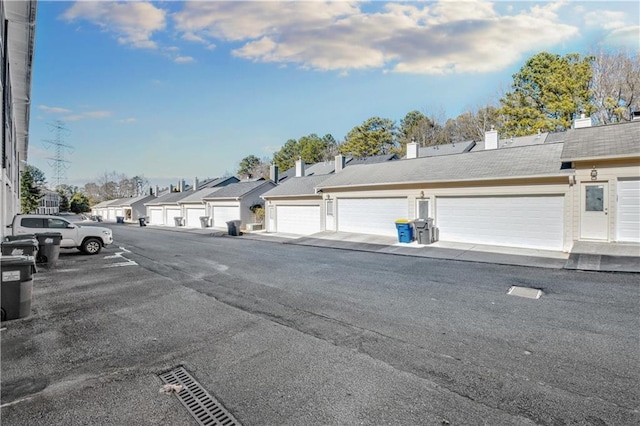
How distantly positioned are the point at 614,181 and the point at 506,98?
74.8ft

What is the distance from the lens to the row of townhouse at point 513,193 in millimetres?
10289

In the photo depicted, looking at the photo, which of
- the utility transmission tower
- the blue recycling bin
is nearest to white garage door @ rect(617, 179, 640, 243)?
the blue recycling bin

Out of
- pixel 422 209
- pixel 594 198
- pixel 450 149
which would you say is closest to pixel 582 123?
pixel 594 198

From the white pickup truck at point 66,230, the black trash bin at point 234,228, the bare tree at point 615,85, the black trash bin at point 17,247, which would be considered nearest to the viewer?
the black trash bin at point 17,247

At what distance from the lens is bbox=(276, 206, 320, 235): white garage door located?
67.6ft

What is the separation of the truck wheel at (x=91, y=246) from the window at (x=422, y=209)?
1352 cm

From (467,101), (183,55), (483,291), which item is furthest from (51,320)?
(467,101)

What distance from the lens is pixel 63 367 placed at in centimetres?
365

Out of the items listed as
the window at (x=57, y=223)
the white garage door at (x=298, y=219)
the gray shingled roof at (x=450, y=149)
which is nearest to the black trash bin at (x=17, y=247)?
the window at (x=57, y=223)

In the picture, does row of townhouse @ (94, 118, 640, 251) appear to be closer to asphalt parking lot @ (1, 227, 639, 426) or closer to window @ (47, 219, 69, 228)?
asphalt parking lot @ (1, 227, 639, 426)

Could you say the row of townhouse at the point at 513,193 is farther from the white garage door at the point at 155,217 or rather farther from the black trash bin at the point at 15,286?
the white garage door at the point at 155,217

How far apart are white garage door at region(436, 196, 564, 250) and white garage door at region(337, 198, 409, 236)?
81.8 inches

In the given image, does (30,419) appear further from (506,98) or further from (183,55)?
(506,98)

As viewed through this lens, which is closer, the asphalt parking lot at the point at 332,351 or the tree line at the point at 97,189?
the asphalt parking lot at the point at 332,351
